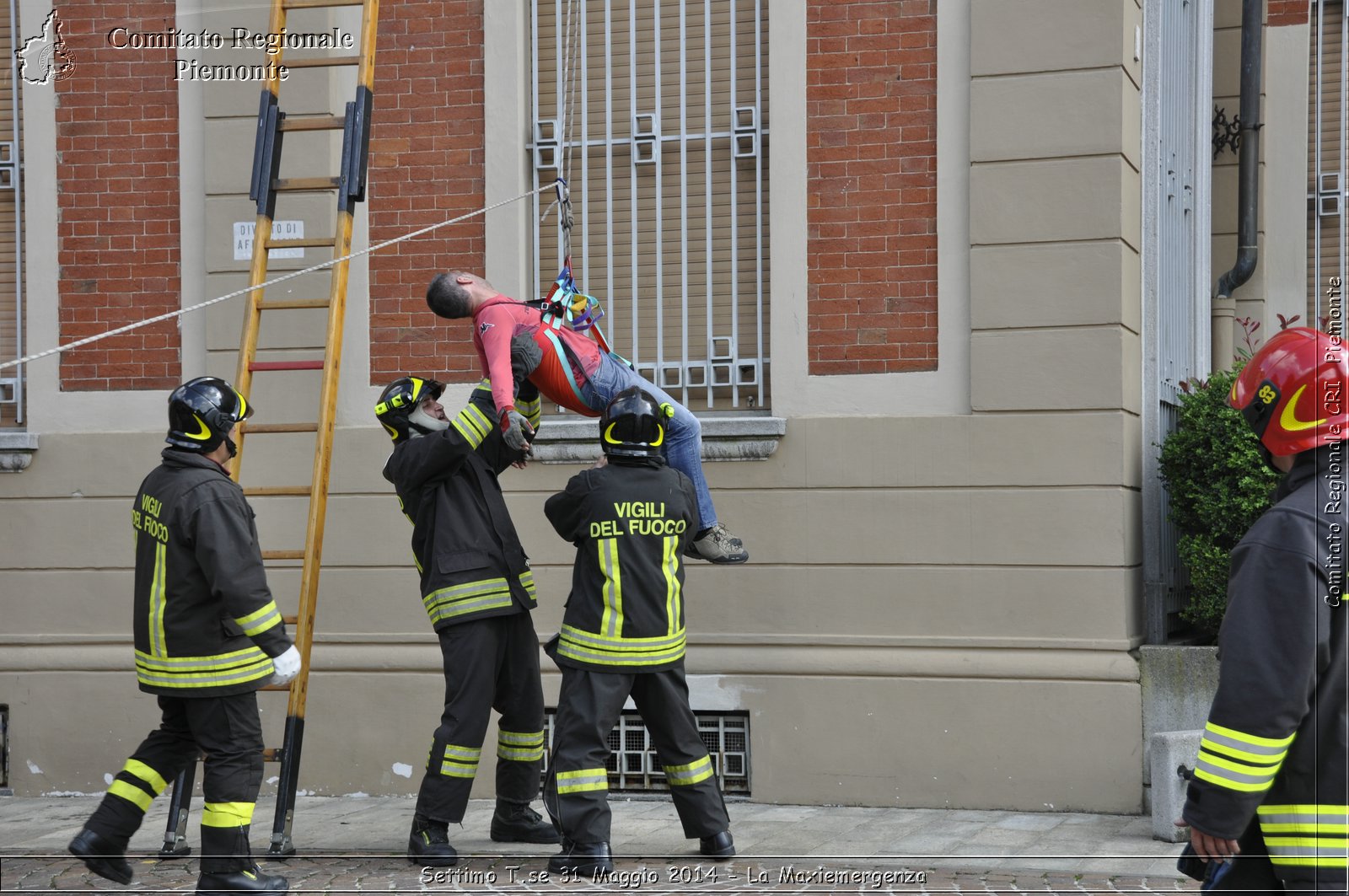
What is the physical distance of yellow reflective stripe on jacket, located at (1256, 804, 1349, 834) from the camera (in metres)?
3.12

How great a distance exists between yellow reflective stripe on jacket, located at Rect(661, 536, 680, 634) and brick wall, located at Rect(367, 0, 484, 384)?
2334 mm

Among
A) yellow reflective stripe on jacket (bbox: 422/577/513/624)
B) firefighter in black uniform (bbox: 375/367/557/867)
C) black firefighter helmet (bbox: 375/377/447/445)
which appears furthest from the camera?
black firefighter helmet (bbox: 375/377/447/445)

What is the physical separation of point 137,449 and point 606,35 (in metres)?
3.44

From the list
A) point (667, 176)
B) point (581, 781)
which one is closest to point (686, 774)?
point (581, 781)

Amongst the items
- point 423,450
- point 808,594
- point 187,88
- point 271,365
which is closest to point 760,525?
point 808,594

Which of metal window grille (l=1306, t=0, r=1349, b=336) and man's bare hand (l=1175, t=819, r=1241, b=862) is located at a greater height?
metal window grille (l=1306, t=0, r=1349, b=336)

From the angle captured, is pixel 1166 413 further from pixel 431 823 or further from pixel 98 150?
pixel 98 150

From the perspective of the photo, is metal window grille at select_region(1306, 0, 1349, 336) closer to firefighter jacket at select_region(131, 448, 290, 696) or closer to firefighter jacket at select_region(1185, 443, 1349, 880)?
firefighter jacket at select_region(1185, 443, 1349, 880)

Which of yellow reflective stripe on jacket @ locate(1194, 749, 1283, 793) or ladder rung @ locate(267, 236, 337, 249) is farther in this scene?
ladder rung @ locate(267, 236, 337, 249)

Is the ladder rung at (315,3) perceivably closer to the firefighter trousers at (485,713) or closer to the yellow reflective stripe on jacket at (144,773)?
the firefighter trousers at (485,713)

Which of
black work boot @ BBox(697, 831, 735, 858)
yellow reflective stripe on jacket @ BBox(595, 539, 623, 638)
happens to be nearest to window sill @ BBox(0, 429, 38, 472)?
yellow reflective stripe on jacket @ BBox(595, 539, 623, 638)

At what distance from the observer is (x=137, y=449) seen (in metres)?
7.93

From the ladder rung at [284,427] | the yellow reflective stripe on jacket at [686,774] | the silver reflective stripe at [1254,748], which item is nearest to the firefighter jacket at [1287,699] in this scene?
the silver reflective stripe at [1254,748]

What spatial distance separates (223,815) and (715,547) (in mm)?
2210
